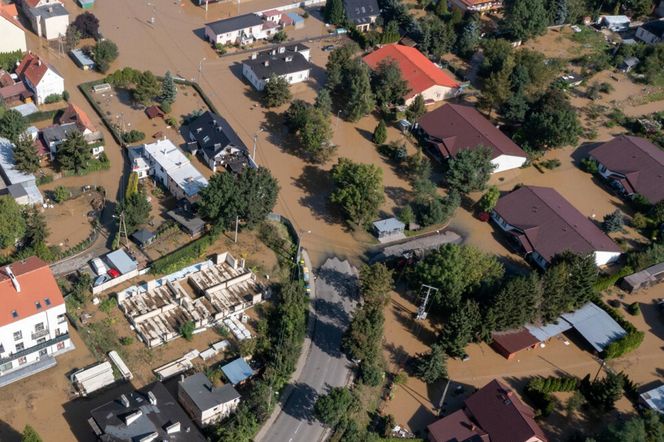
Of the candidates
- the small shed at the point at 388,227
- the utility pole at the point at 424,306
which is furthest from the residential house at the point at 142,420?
the small shed at the point at 388,227

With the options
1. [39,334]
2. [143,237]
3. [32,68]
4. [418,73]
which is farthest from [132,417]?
[418,73]

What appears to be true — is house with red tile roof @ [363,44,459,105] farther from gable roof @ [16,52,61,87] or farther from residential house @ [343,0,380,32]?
gable roof @ [16,52,61,87]

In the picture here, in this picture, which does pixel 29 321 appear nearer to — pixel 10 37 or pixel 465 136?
pixel 10 37

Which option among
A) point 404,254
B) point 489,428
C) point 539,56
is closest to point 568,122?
point 539,56

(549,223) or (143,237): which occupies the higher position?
(549,223)

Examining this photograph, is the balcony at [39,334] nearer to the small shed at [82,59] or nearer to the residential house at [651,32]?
the small shed at [82,59]

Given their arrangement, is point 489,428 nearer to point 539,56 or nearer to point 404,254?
point 404,254
